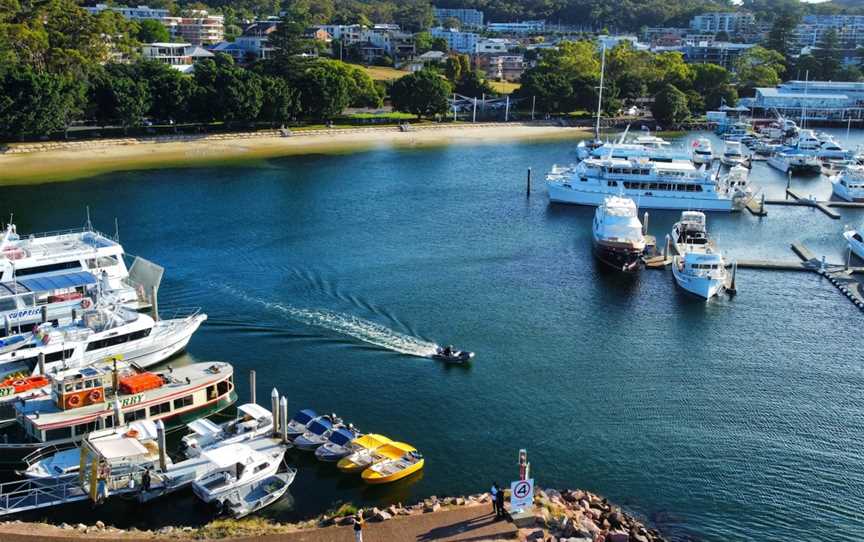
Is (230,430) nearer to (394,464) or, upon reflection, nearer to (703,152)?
(394,464)

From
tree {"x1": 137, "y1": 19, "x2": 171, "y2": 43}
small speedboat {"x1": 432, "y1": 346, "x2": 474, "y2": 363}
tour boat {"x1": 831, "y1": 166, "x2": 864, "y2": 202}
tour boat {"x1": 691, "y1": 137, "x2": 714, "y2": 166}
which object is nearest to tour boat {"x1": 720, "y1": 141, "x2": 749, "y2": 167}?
tour boat {"x1": 691, "y1": 137, "x2": 714, "y2": 166}

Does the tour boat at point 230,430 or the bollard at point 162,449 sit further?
the tour boat at point 230,430

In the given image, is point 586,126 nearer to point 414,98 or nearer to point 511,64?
point 414,98

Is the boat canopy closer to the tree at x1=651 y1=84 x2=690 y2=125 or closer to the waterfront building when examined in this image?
the tree at x1=651 y1=84 x2=690 y2=125

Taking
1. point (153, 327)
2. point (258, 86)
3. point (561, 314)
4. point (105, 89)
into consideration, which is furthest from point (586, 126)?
point (153, 327)

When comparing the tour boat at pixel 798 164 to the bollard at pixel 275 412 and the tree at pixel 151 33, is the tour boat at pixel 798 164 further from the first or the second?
the tree at pixel 151 33

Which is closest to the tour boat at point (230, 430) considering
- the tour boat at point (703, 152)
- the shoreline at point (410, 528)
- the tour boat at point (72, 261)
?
the shoreline at point (410, 528)
